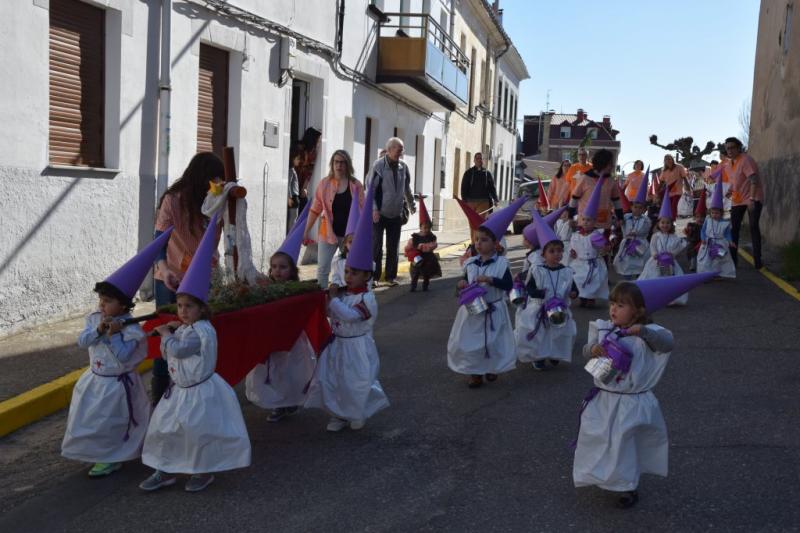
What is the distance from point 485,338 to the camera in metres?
6.64

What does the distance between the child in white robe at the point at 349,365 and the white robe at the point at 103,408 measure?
1.25 m

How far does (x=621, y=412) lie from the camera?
172 inches

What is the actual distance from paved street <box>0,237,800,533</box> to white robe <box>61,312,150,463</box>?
18cm

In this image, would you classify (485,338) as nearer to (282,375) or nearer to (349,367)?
(349,367)

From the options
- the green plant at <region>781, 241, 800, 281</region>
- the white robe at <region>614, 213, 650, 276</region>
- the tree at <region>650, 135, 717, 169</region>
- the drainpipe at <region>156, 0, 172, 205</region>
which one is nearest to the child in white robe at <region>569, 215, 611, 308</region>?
the white robe at <region>614, 213, 650, 276</region>

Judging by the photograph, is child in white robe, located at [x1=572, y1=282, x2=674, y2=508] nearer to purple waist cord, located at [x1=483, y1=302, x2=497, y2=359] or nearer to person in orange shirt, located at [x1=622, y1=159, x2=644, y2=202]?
purple waist cord, located at [x1=483, y1=302, x2=497, y2=359]

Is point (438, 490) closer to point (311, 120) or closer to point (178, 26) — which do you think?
point (178, 26)

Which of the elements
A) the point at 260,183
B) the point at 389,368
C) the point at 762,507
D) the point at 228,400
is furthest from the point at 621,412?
the point at 260,183

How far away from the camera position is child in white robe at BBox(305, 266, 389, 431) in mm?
5512

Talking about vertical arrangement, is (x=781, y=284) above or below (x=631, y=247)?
below

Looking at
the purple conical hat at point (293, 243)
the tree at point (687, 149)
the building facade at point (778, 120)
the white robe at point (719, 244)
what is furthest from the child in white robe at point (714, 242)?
the tree at point (687, 149)

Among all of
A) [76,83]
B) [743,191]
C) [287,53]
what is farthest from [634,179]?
[76,83]

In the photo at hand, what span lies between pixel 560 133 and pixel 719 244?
83.3m

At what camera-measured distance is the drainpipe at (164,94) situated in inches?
386
